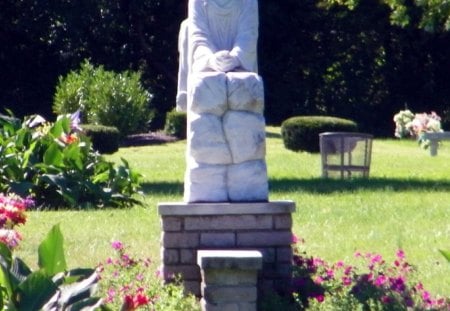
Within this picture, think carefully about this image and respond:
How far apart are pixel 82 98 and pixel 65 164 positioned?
44.9 ft

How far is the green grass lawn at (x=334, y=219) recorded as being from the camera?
10.9m

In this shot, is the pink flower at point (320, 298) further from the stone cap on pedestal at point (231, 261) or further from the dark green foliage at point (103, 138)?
the dark green foliage at point (103, 138)

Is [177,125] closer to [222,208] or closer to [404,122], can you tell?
[404,122]

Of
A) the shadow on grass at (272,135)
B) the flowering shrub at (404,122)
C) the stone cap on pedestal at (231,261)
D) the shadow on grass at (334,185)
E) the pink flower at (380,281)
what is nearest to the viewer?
the stone cap on pedestal at (231,261)

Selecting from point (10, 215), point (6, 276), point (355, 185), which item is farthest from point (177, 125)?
point (6, 276)

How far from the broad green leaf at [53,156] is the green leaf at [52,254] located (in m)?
7.77

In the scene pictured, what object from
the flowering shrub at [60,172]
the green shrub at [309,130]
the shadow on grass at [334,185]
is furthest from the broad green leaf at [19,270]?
the green shrub at [309,130]

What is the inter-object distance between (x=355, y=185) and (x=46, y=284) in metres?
11.0

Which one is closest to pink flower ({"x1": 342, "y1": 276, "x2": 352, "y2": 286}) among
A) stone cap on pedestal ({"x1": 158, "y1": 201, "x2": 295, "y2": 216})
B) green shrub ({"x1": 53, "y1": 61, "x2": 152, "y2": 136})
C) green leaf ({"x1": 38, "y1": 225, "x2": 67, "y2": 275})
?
stone cap on pedestal ({"x1": 158, "y1": 201, "x2": 295, "y2": 216})

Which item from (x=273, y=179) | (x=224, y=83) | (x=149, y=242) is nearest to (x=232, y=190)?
(x=224, y=83)

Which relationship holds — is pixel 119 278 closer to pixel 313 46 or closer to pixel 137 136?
pixel 137 136

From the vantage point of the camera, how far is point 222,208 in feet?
28.3

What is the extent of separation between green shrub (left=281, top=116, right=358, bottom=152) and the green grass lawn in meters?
4.08

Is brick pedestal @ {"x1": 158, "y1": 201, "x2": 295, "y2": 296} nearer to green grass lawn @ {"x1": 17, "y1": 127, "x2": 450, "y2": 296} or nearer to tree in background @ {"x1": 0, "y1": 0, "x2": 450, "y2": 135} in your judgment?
green grass lawn @ {"x1": 17, "y1": 127, "x2": 450, "y2": 296}
